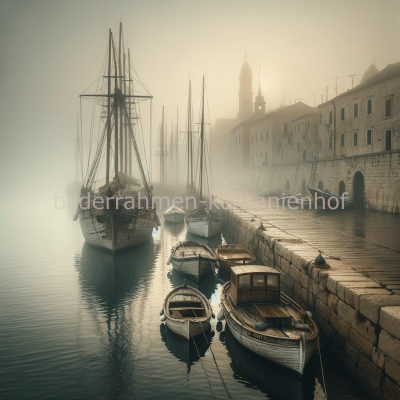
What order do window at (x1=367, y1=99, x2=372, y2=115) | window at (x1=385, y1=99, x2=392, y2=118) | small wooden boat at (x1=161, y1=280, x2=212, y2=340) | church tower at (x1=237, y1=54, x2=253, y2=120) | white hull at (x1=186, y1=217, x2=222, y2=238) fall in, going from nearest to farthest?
small wooden boat at (x1=161, y1=280, x2=212, y2=340) → white hull at (x1=186, y1=217, x2=222, y2=238) → window at (x1=385, y1=99, x2=392, y2=118) → window at (x1=367, y1=99, x2=372, y2=115) → church tower at (x1=237, y1=54, x2=253, y2=120)

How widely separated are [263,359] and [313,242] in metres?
6.87

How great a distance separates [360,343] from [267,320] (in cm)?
242

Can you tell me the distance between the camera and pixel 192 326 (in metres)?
10.5

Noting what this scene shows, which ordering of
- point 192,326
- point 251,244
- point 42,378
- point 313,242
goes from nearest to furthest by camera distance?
1. point 42,378
2. point 192,326
3. point 313,242
4. point 251,244

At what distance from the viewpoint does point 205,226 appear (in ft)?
87.7

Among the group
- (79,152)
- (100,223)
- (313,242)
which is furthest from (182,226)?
(79,152)

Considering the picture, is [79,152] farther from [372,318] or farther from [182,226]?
[372,318]

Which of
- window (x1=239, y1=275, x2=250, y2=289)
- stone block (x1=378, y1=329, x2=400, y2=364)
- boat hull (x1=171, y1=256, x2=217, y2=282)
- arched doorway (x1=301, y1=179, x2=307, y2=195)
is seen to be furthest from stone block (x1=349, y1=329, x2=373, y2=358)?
arched doorway (x1=301, y1=179, x2=307, y2=195)

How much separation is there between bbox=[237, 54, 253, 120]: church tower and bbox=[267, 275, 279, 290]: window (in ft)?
317

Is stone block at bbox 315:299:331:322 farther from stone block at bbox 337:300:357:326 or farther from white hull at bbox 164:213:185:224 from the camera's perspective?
white hull at bbox 164:213:185:224

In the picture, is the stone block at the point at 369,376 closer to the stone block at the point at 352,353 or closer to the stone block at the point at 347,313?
the stone block at the point at 352,353

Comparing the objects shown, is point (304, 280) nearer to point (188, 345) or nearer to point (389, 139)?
point (188, 345)

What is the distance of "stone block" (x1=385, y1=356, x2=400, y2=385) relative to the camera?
673cm

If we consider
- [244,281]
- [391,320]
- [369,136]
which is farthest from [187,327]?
[369,136]
